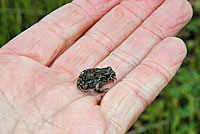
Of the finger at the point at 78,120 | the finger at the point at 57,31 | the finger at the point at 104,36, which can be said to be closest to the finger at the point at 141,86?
the finger at the point at 78,120

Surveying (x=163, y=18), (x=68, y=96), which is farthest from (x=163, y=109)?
(x=68, y=96)

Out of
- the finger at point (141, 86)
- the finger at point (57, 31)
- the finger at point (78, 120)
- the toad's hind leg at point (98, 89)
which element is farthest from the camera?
the finger at point (57, 31)

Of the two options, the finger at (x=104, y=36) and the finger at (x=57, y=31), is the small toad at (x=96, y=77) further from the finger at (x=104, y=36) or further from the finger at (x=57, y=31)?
the finger at (x=57, y=31)

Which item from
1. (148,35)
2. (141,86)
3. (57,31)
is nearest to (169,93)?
(148,35)

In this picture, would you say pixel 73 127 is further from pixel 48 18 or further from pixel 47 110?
pixel 48 18

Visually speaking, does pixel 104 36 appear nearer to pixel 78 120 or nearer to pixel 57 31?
pixel 57 31

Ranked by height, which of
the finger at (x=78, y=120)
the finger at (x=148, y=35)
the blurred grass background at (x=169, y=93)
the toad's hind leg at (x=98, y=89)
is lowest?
the blurred grass background at (x=169, y=93)

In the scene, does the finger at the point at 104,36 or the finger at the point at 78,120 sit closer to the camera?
the finger at the point at 78,120
